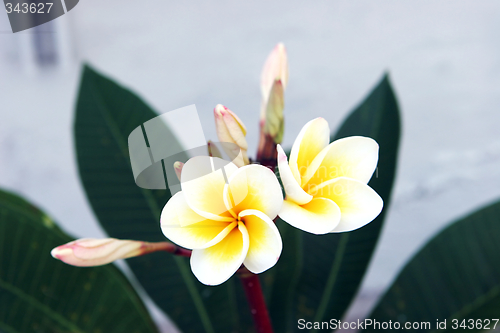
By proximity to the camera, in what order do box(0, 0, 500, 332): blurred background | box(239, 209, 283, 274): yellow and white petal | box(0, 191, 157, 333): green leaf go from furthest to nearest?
box(0, 0, 500, 332): blurred background
box(0, 191, 157, 333): green leaf
box(239, 209, 283, 274): yellow and white petal

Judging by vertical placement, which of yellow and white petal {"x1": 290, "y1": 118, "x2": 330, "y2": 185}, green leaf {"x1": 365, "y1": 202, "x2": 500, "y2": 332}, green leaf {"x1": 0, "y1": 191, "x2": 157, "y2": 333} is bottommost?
green leaf {"x1": 365, "y1": 202, "x2": 500, "y2": 332}

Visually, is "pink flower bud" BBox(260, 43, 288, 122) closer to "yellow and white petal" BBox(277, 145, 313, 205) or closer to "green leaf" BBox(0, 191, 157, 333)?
"yellow and white petal" BBox(277, 145, 313, 205)

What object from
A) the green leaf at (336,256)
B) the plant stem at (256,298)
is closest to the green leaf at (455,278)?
the green leaf at (336,256)

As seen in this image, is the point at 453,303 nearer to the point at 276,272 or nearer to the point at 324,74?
the point at 276,272

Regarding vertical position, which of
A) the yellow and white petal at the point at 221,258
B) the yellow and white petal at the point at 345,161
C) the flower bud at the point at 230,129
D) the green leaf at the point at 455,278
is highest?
the flower bud at the point at 230,129

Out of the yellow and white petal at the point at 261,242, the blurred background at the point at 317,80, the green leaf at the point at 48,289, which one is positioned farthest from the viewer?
the blurred background at the point at 317,80

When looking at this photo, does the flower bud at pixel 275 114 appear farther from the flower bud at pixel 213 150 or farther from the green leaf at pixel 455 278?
the green leaf at pixel 455 278

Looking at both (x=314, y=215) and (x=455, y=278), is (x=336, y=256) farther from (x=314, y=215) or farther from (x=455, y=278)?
(x=314, y=215)

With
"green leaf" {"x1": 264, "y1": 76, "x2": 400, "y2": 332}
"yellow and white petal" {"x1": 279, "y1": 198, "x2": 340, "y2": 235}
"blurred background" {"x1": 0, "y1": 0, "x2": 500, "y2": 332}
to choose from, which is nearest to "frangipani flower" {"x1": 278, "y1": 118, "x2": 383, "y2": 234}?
"yellow and white petal" {"x1": 279, "y1": 198, "x2": 340, "y2": 235}

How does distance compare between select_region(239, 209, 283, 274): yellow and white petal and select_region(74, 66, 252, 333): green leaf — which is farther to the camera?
select_region(74, 66, 252, 333): green leaf
